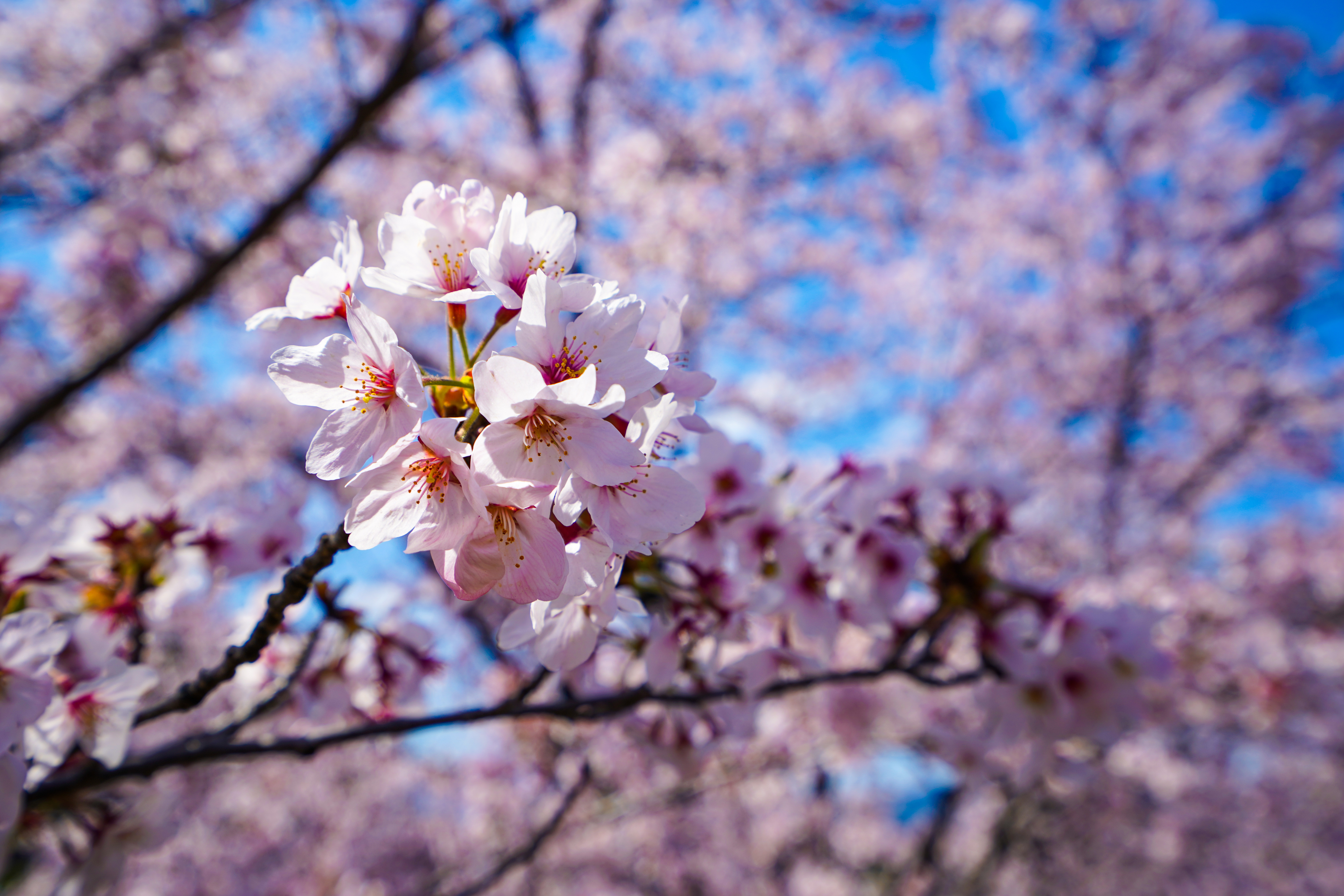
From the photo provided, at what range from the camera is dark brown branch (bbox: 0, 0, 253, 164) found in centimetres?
346

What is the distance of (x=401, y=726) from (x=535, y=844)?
75 centimetres

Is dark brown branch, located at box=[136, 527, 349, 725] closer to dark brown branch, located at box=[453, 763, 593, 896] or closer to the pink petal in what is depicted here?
the pink petal

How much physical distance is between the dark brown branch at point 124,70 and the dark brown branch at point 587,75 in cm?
192

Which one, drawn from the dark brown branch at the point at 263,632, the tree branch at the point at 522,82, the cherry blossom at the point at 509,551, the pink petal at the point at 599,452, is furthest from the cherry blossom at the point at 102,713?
the tree branch at the point at 522,82

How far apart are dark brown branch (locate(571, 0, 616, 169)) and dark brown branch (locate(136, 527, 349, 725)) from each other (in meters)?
4.16

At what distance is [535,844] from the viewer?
1.84 meters

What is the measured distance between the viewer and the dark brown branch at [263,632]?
39.1 inches

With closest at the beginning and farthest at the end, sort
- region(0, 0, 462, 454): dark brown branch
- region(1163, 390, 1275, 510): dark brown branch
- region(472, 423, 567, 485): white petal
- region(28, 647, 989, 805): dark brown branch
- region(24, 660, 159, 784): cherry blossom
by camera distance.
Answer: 1. region(472, 423, 567, 485): white petal
2. region(24, 660, 159, 784): cherry blossom
3. region(28, 647, 989, 805): dark brown branch
4. region(0, 0, 462, 454): dark brown branch
5. region(1163, 390, 1275, 510): dark brown branch

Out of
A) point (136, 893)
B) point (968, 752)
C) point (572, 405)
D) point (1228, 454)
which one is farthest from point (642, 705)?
point (1228, 454)

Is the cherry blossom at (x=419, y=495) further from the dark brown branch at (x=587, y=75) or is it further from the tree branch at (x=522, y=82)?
the dark brown branch at (x=587, y=75)

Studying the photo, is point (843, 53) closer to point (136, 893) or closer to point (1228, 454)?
point (1228, 454)

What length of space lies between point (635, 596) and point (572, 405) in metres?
0.56

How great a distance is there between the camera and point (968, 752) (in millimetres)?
2160

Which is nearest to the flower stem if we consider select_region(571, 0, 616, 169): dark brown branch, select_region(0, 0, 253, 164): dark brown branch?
select_region(0, 0, 253, 164): dark brown branch
